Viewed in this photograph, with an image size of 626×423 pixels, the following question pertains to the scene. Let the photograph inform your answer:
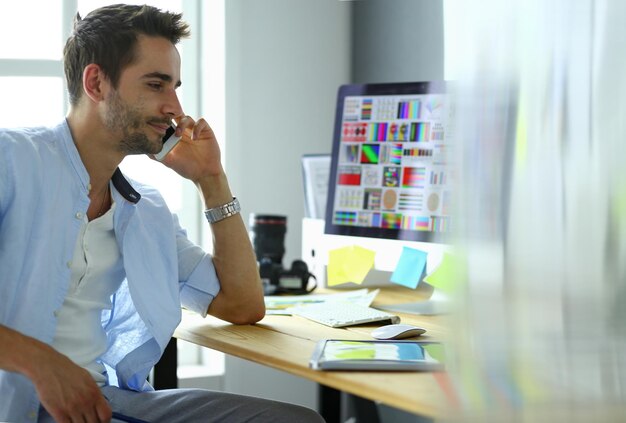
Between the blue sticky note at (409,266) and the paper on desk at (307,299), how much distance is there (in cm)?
10

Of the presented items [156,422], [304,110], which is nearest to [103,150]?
[156,422]

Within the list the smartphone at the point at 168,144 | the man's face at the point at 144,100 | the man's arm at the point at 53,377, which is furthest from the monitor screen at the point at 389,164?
the man's arm at the point at 53,377

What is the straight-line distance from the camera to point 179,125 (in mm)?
1887

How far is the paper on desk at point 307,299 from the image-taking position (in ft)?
6.67

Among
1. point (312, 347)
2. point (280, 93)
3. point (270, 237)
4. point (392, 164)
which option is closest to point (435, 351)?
point (312, 347)

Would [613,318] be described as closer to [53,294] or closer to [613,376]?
[613,376]

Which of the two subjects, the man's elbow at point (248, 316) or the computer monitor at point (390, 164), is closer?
the man's elbow at point (248, 316)

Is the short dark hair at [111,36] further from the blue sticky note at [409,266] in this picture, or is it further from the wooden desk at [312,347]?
the blue sticky note at [409,266]

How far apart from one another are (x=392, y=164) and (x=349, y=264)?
0.89 feet

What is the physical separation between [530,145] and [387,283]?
148 cm

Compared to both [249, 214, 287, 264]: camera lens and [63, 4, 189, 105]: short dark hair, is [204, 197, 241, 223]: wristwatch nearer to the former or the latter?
[63, 4, 189, 105]: short dark hair

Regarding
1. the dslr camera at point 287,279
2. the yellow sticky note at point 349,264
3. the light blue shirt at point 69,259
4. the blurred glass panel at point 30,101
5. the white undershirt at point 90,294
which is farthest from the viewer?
the blurred glass panel at point 30,101

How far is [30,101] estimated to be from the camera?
2.73m

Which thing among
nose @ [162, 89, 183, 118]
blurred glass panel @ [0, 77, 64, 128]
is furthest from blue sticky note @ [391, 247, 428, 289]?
blurred glass panel @ [0, 77, 64, 128]
